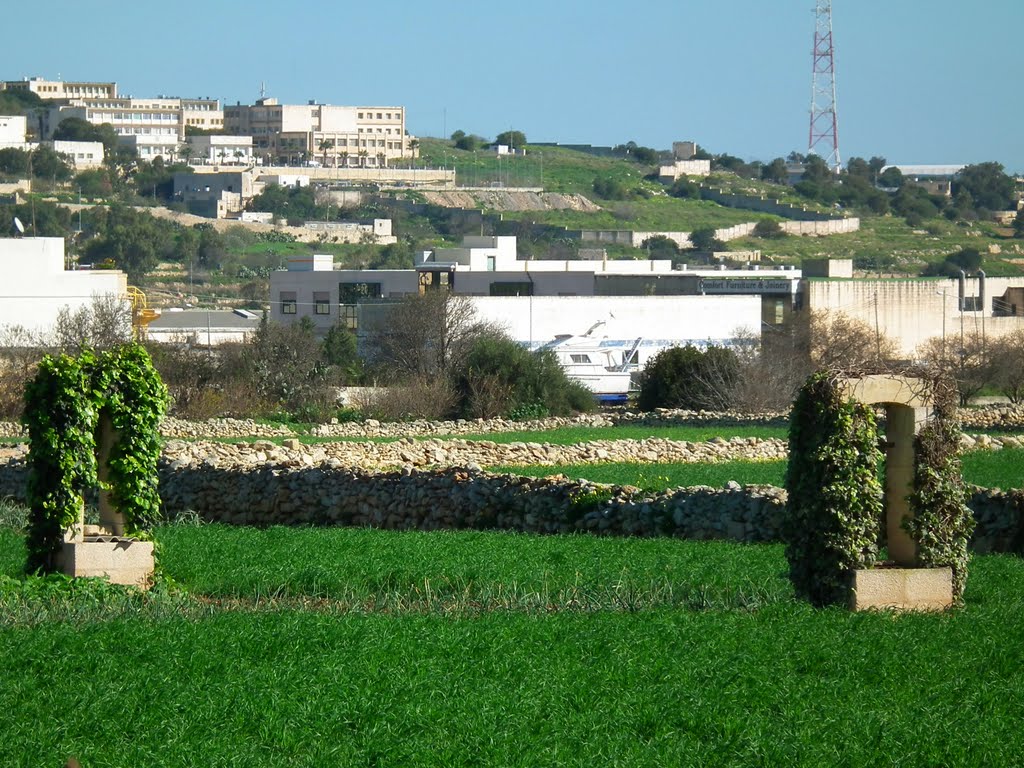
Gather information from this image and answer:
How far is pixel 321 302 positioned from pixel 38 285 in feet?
48.1

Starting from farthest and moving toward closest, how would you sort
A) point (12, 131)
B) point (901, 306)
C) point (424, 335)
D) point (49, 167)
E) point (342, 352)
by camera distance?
point (12, 131)
point (49, 167)
point (901, 306)
point (342, 352)
point (424, 335)

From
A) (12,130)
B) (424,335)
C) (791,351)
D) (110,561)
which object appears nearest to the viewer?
(110,561)

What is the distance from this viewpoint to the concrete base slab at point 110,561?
1452cm

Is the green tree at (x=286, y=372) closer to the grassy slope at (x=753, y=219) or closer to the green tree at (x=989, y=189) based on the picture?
the grassy slope at (x=753, y=219)

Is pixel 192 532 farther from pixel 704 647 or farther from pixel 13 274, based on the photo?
pixel 13 274

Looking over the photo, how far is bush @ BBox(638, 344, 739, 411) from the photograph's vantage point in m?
49.1

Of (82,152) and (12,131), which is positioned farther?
(12,131)

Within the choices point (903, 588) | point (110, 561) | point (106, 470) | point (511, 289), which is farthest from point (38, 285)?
point (903, 588)

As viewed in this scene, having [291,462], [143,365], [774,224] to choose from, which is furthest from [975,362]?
[774,224]

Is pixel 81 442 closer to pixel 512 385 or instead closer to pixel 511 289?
pixel 512 385

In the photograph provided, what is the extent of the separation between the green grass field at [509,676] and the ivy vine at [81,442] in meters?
1.20

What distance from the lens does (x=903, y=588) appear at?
42.9ft

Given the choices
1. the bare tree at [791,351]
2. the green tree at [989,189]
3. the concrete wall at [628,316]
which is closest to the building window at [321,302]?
the concrete wall at [628,316]

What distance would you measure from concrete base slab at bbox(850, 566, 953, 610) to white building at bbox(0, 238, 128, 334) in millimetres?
63694
